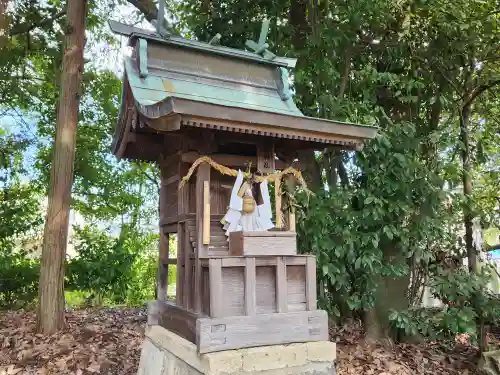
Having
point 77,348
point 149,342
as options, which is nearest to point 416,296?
point 149,342

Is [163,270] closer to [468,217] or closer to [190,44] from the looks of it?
[190,44]

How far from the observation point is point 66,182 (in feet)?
22.7

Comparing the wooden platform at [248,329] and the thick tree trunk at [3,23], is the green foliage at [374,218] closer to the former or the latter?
the wooden platform at [248,329]

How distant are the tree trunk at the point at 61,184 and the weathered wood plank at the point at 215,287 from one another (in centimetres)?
404

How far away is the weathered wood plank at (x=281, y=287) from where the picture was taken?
4.13m

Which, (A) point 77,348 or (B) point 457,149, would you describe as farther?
(B) point 457,149

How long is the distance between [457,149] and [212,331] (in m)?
5.09

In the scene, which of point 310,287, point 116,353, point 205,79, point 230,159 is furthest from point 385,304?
point 205,79

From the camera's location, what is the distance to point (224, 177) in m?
4.76

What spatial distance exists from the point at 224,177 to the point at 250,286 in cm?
137

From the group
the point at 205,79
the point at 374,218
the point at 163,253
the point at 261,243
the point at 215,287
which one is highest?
the point at 205,79

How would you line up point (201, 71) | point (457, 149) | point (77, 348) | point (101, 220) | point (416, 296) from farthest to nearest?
1. point (101, 220)
2. point (416, 296)
3. point (457, 149)
4. point (77, 348)
5. point (201, 71)

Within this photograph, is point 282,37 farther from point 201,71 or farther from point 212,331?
point 212,331

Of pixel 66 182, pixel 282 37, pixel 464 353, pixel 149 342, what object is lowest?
pixel 464 353
